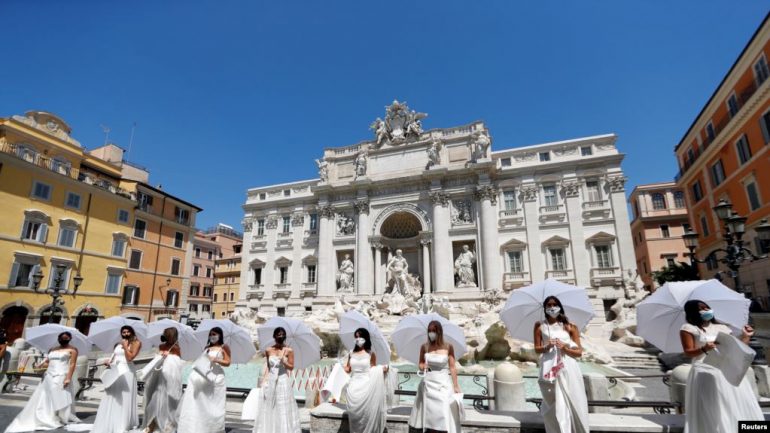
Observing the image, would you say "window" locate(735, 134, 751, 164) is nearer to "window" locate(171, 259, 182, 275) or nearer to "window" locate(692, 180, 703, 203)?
"window" locate(692, 180, 703, 203)

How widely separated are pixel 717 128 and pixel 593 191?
27.6ft

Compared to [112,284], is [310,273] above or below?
above

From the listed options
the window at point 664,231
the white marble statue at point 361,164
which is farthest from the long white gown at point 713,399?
the window at point 664,231

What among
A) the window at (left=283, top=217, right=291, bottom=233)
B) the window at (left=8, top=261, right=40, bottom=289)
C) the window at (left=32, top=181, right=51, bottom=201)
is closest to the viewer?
the window at (left=8, top=261, right=40, bottom=289)

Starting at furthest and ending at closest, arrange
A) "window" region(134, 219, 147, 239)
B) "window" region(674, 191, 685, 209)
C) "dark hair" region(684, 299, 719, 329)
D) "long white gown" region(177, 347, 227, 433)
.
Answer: "window" region(674, 191, 685, 209)
"window" region(134, 219, 147, 239)
"long white gown" region(177, 347, 227, 433)
"dark hair" region(684, 299, 719, 329)

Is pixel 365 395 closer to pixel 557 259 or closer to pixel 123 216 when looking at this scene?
pixel 557 259

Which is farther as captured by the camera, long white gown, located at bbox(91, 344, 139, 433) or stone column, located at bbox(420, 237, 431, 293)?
stone column, located at bbox(420, 237, 431, 293)

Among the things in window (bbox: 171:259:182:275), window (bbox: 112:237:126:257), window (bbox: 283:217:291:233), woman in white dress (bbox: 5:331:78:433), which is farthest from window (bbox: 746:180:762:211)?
window (bbox: 112:237:126:257)

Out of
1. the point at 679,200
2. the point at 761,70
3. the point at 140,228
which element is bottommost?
the point at 140,228

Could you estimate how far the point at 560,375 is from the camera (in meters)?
4.30

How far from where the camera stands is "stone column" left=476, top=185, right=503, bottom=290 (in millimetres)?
25078

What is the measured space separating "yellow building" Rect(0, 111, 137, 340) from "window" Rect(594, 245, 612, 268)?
31.3m

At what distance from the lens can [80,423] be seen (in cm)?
655

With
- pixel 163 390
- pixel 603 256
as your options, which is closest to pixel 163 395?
pixel 163 390
